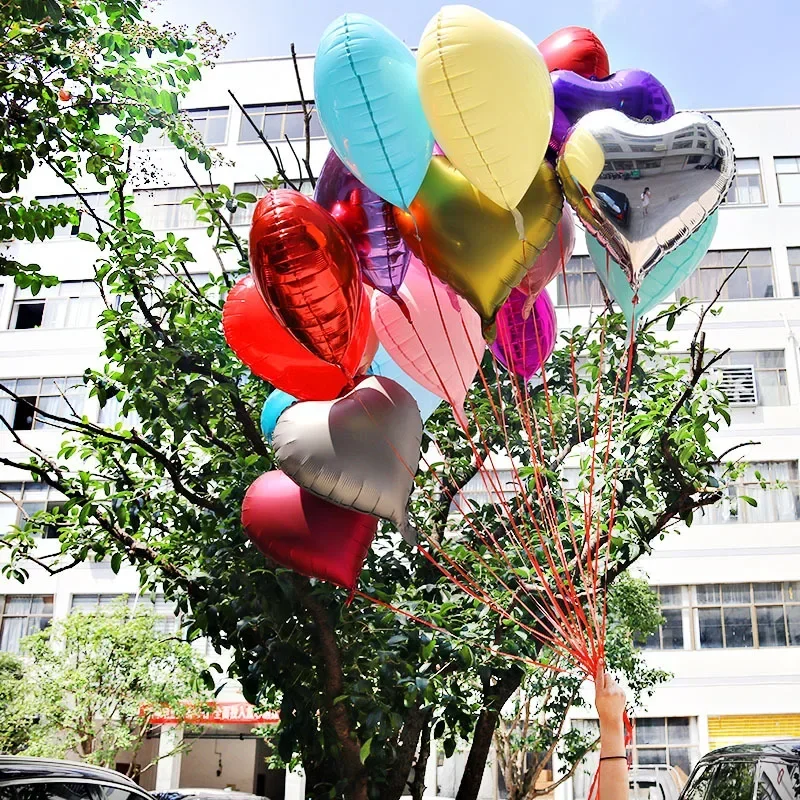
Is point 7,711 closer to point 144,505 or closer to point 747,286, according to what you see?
point 144,505

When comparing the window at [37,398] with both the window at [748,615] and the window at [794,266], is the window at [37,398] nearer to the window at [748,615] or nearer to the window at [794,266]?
the window at [748,615]

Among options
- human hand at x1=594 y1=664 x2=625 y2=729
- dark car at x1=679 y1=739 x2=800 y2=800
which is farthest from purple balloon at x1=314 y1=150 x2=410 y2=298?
dark car at x1=679 y1=739 x2=800 y2=800

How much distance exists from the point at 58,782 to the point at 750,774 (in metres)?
3.10

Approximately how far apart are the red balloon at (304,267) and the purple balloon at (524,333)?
0.95 m

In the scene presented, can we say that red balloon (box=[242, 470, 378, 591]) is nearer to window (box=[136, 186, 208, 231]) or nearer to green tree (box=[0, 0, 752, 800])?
green tree (box=[0, 0, 752, 800])

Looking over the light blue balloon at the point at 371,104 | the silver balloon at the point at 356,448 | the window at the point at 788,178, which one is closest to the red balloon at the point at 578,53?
→ the light blue balloon at the point at 371,104

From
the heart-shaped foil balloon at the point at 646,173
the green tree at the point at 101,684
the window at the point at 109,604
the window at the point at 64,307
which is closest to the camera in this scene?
the heart-shaped foil balloon at the point at 646,173

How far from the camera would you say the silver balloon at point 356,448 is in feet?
10.8

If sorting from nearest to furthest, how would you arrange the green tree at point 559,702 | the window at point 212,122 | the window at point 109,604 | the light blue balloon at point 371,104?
1. the light blue balloon at point 371,104
2. the green tree at point 559,702
3. the window at point 109,604
4. the window at point 212,122

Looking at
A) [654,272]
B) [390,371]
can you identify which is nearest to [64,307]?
[390,371]

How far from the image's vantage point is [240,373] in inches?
203

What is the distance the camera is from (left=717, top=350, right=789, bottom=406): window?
19.2 m

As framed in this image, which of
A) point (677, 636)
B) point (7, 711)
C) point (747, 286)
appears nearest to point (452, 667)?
point (7, 711)

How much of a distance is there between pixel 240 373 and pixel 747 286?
1731cm
